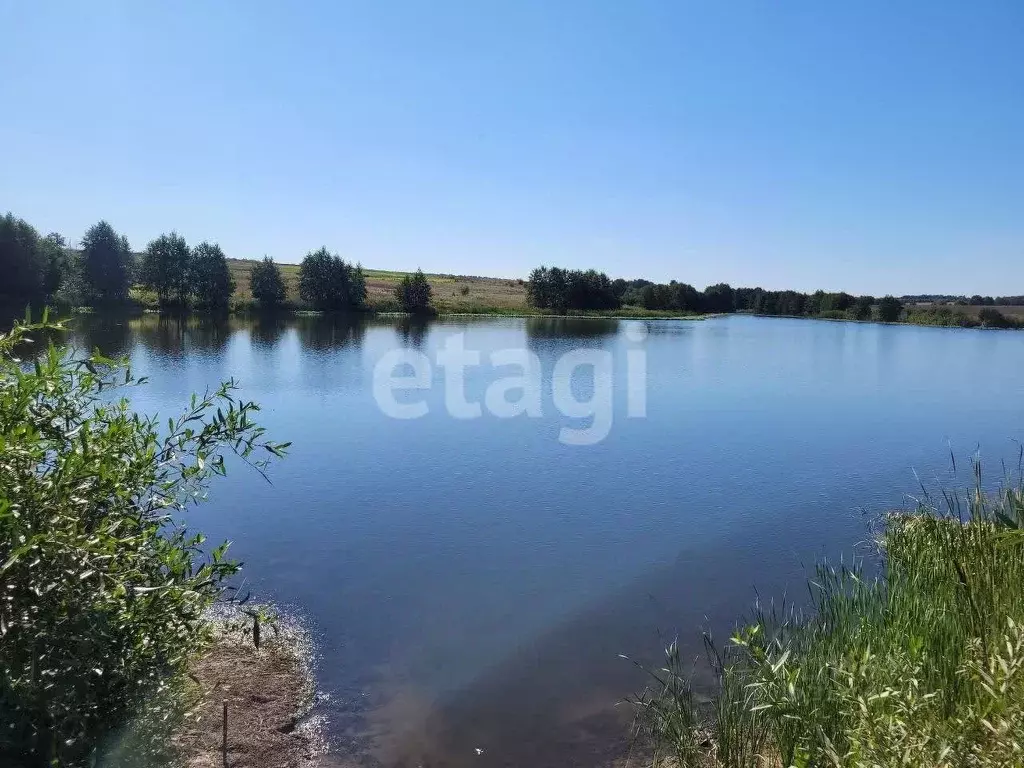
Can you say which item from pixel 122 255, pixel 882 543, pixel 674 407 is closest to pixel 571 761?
pixel 882 543

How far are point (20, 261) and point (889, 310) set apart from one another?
122056 millimetres

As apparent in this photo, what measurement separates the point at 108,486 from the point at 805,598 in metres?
10.2

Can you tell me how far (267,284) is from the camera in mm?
77750

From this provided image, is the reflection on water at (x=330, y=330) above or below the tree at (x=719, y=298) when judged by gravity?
below

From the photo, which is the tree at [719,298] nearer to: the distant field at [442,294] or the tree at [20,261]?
the distant field at [442,294]

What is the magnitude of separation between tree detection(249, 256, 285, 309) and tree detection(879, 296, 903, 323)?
99.7m

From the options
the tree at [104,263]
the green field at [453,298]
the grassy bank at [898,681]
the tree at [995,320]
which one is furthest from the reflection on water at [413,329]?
the tree at [995,320]

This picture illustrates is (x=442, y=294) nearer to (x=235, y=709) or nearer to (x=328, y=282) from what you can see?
(x=328, y=282)

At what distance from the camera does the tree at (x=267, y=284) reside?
77.1 m

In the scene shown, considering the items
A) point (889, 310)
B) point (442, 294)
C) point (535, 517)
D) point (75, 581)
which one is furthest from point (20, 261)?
point (889, 310)

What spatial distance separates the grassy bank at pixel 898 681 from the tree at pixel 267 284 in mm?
77385

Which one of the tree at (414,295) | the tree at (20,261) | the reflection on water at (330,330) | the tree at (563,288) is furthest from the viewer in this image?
the tree at (563,288)

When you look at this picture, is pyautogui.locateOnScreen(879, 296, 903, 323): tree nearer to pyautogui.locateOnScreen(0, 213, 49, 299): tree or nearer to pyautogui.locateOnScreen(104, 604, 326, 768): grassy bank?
pyautogui.locateOnScreen(0, 213, 49, 299): tree

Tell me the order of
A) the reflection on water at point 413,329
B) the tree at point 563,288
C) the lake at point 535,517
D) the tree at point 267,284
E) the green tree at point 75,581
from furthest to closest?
the tree at point 563,288 < the tree at point 267,284 < the reflection on water at point 413,329 < the lake at point 535,517 < the green tree at point 75,581
